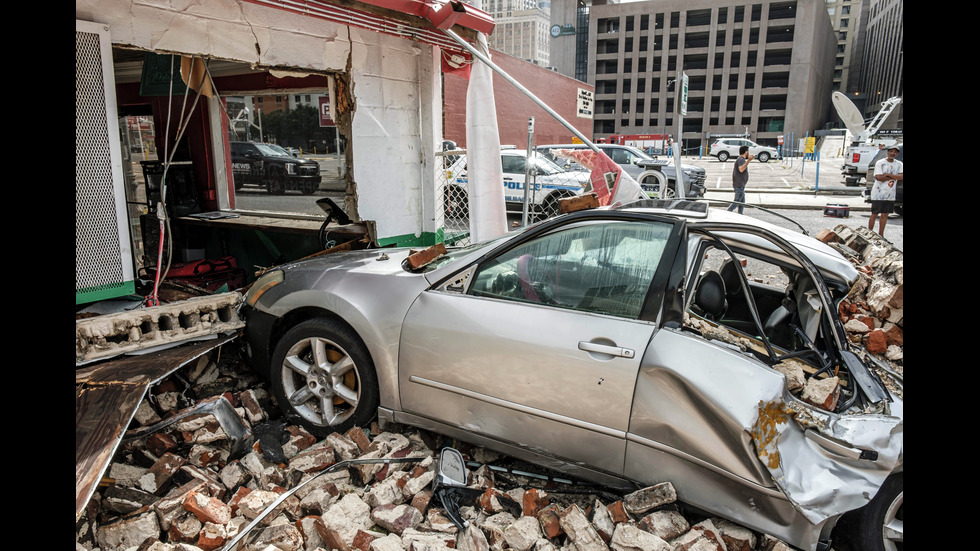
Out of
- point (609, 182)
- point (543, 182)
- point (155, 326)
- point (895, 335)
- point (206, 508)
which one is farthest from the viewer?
point (543, 182)

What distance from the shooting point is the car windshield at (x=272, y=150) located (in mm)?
15312

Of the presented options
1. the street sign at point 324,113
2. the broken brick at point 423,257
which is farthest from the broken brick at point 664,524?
the street sign at point 324,113

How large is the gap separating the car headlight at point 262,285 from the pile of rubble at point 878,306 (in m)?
3.79

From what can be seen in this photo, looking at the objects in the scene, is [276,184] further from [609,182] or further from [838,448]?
[838,448]

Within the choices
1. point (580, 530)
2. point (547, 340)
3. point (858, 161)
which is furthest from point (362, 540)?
point (858, 161)

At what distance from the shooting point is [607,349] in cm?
267

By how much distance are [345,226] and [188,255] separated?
2.74m

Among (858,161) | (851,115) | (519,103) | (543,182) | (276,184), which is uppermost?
(519,103)

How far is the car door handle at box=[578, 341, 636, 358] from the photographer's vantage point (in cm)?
263

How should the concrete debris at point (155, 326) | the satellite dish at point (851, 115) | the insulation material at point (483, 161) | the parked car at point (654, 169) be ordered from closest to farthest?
the concrete debris at point (155, 326), the insulation material at point (483, 161), the parked car at point (654, 169), the satellite dish at point (851, 115)

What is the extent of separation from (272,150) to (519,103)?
1236cm

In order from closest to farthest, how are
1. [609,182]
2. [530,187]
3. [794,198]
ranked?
[609,182] → [530,187] → [794,198]

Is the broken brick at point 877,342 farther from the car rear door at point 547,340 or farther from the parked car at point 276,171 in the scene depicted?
the parked car at point 276,171

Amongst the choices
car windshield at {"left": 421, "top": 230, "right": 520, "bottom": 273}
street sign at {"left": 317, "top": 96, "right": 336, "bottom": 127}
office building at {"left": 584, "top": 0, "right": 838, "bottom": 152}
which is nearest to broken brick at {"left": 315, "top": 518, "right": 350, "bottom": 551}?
car windshield at {"left": 421, "top": 230, "right": 520, "bottom": 273}
